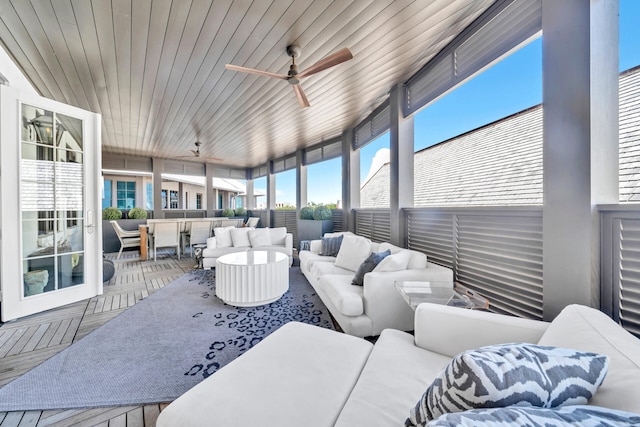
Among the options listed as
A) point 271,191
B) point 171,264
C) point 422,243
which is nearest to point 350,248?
point 422,243

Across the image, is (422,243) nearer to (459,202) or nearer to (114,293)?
(459,202)

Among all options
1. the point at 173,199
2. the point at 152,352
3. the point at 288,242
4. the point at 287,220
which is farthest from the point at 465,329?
the point at 173,199

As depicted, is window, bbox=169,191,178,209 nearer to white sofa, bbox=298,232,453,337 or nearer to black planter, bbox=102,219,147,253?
black planter, bbox=102,219,147,253

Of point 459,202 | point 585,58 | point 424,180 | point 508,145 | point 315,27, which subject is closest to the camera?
point 585,58

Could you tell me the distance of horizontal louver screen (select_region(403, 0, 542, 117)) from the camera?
6.20 feet

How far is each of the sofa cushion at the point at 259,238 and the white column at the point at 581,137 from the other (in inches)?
167

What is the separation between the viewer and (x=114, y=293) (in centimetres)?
339

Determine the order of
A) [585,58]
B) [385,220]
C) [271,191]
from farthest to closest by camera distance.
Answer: [271,191] < [385,220] < [585,58]

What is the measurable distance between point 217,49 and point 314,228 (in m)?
3.83

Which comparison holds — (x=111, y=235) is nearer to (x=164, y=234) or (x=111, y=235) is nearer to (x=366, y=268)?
(x=164, y=234)

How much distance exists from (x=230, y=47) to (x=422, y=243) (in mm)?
3262

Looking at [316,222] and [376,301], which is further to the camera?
[316,222]

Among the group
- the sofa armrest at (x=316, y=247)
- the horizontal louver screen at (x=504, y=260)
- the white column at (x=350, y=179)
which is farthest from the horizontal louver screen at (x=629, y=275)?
the white column at (x=350, y=179)

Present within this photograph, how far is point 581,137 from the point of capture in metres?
1.45
